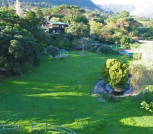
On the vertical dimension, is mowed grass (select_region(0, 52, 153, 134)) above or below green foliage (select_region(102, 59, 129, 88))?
below

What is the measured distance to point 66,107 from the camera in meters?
17.0

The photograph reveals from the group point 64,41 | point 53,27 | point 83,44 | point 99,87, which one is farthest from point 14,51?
point 53,27

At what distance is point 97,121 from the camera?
14.7m

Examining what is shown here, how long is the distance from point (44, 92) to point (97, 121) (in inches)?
296

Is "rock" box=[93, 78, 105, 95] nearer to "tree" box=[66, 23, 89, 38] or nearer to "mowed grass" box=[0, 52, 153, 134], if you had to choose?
"mowed grass" box=[0, 52, 153, 134]

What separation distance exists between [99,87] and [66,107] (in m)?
7.54

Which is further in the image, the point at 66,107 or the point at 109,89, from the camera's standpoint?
the point at 109,89

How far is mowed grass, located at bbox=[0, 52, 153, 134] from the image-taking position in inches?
558

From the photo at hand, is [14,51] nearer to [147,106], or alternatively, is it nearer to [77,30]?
[147,106]

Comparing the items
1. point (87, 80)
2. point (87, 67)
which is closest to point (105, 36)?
point (87, 67)

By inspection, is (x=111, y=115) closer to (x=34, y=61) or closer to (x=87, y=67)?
(x=34, y=61)

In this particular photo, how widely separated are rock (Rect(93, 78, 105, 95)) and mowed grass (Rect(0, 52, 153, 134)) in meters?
0.59

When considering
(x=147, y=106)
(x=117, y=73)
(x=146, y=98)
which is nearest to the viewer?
(x=147, y=106)

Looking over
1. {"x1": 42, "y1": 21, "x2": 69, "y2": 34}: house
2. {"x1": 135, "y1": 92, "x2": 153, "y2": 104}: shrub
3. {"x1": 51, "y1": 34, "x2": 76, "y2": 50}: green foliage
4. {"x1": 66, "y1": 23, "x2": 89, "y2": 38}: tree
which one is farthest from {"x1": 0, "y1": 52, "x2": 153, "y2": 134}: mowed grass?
{"x1": 42, "y1": 21, "x2": 69, "y2": 34}: house
